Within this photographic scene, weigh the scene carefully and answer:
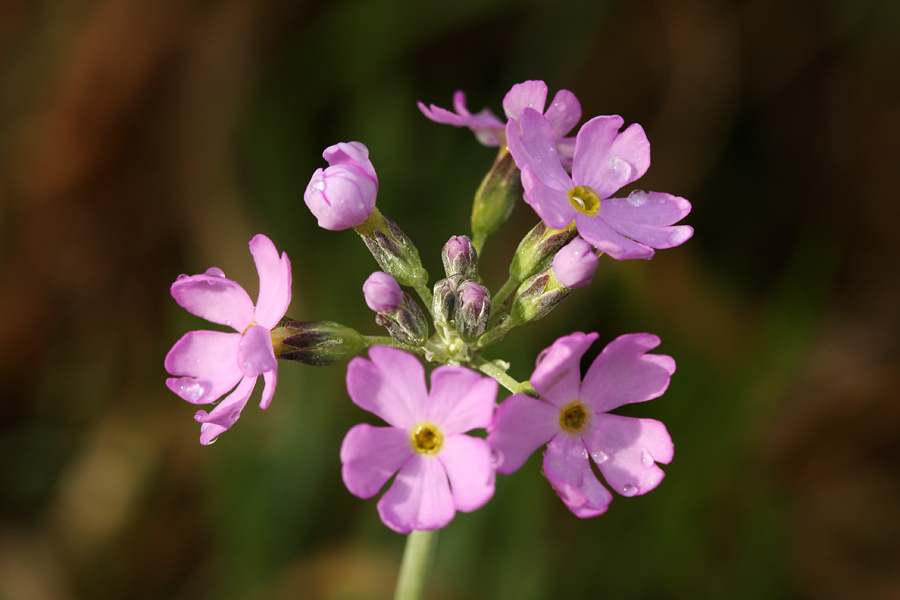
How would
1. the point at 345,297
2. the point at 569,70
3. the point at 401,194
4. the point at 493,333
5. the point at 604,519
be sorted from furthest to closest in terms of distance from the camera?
the point at 569,70
the point at 401,194
the point at 345,297
the point at 604,519
the point at 493,333

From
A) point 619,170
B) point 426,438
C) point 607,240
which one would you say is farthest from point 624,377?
point 619,170

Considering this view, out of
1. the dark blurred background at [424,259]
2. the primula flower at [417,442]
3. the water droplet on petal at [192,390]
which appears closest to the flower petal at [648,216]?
the primula flower at [417,442]

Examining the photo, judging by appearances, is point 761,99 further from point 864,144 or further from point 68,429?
point 68,429

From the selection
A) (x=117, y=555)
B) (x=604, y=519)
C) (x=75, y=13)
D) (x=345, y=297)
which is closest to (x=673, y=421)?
(x=604, y=519)

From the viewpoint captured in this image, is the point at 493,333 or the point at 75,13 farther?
the point at 75,13

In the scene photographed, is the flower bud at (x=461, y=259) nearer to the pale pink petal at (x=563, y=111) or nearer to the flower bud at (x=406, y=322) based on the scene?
the flower bud at (x=406, y=322)

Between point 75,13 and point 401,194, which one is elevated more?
point 75,13
